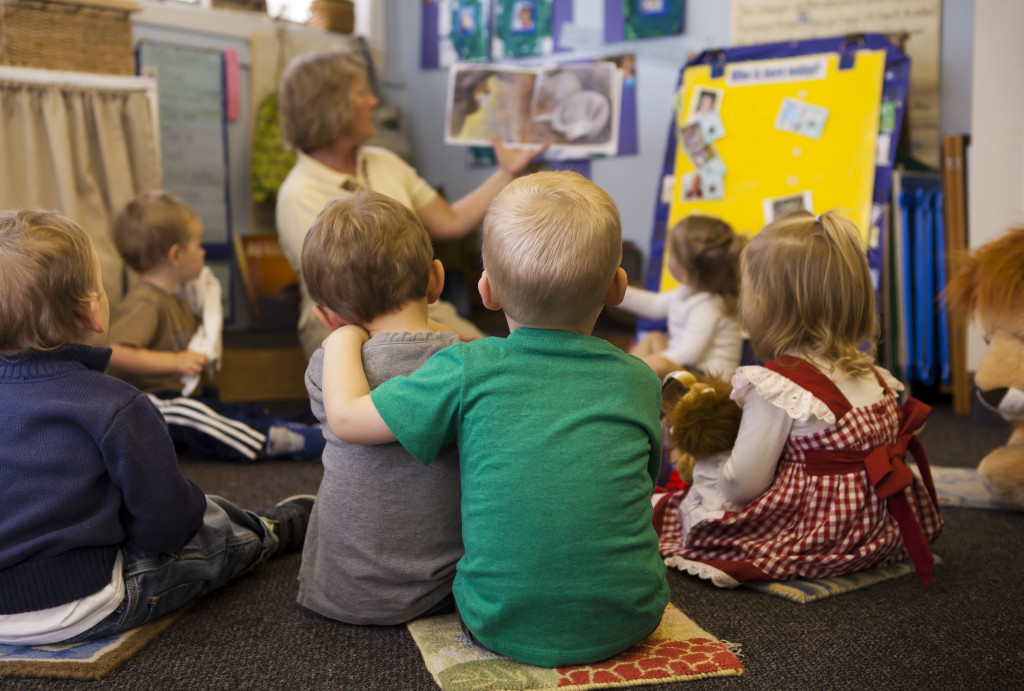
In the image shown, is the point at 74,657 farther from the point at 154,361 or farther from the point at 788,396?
the point at 154,361

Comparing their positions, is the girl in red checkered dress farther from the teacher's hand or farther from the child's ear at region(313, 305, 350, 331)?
the teacher's hand

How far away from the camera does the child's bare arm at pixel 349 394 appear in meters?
1.13

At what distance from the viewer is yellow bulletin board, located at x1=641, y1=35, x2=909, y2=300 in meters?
2.67

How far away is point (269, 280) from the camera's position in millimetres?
3713

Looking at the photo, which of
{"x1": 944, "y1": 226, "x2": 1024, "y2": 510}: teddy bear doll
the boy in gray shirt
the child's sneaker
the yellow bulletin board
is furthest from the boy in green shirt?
the yellow bulletin board

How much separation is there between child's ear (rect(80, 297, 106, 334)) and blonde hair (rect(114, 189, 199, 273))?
1.19 meters

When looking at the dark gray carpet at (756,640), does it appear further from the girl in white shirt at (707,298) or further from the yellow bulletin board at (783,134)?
the yellow bulletin board at (783,134)

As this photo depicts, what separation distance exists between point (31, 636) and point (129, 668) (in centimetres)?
15

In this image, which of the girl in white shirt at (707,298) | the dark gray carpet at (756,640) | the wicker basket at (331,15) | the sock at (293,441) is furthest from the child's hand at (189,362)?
the wicker basket at (331,15)

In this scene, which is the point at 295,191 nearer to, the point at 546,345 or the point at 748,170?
the point at 748,170

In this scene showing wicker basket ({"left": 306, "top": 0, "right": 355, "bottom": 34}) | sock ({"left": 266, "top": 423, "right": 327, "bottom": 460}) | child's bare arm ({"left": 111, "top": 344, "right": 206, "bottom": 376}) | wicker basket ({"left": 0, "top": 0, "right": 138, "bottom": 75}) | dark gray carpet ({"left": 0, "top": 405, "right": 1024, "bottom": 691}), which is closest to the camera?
dark gray carpet ({"left": 0, "top": 405, "right": 1024, "bottom": 691})

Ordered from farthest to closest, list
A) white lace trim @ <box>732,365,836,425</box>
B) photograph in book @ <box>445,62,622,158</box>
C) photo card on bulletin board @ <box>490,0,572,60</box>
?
photo card on bulletin board @ <box>490,0,572,60</box> → photograph in book @ <box>445,62,622,158</box> → white lace trim @ <box>732,365,836,425</box>

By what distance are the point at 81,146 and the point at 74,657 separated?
1878mm

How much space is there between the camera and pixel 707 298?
2.34 m
